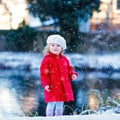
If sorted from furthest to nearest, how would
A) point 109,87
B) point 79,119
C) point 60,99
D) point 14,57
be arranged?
point 14,57
point 109,87
point 60,99
point 79,119

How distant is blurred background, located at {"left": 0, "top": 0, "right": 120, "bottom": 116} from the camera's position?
452 centimetres

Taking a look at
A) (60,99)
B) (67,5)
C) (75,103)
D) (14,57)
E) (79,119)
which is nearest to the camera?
(79,119)

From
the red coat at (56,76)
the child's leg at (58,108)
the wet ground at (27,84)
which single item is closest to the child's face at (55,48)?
the red coat at (56,76)

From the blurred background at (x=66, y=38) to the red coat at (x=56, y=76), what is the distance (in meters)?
1.29

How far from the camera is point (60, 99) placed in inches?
111

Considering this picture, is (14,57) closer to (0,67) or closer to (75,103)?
(0,67)

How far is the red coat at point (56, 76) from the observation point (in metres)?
2.76

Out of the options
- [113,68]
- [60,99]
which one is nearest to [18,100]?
[60,99]

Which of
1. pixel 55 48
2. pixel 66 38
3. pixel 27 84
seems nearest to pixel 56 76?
pixel 55 48

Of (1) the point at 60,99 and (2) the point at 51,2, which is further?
(2) the point at 51,2

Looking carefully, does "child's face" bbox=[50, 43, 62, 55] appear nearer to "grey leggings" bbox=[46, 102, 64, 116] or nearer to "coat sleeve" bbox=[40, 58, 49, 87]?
"coat sleeve" bbox=[40, 58, 49, 87]

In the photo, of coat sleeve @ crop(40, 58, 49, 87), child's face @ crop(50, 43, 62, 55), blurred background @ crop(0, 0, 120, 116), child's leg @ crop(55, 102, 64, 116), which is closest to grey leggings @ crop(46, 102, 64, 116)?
child's leg @ crop(55, 102, 64, 116)

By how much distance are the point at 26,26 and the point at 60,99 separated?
7.10 feet

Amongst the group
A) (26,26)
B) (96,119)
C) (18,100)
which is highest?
(26,26)
